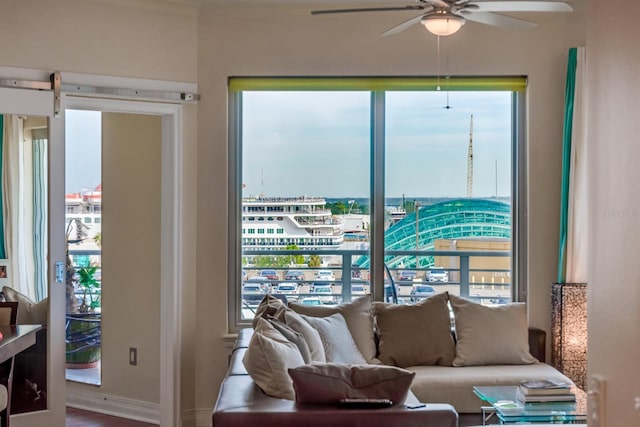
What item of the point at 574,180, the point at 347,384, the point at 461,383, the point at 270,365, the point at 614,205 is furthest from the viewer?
the point at 574,180

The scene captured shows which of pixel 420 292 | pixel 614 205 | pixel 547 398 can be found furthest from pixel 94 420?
pixel 614 205

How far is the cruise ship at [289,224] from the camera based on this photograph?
5.39m

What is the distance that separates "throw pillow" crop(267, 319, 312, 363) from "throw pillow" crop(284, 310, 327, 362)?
11 cm

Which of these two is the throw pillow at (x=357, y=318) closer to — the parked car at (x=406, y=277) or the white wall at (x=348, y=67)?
the parked car at (x=406, y=277)

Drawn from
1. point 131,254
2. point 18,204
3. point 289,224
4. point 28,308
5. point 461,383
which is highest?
point 18,204

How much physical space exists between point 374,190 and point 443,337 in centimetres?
115

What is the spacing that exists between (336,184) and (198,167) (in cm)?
98

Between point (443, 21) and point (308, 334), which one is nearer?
point (443, 21)

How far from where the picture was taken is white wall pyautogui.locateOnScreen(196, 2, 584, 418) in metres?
5.22

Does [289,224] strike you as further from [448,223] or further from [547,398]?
[547,398]

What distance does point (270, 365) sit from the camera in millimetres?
3209

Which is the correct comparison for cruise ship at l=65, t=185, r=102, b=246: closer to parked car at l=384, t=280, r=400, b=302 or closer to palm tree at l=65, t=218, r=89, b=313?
palm tree at l=65, t=218, r=89, b=313

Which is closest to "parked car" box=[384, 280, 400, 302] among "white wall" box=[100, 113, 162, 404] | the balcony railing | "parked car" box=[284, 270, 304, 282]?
the balcony railing

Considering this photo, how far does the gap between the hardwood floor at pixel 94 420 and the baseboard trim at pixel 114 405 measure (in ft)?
0.21
